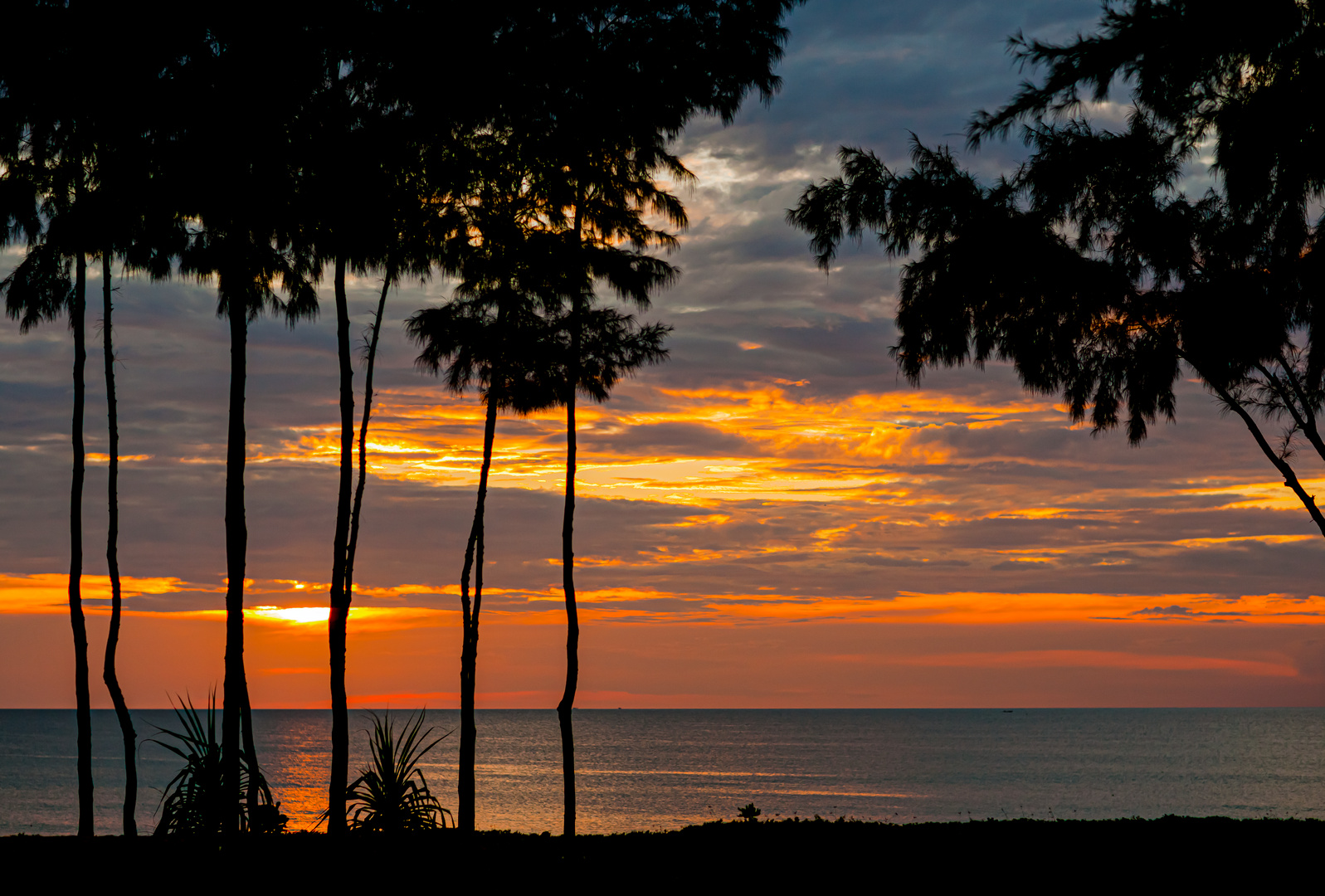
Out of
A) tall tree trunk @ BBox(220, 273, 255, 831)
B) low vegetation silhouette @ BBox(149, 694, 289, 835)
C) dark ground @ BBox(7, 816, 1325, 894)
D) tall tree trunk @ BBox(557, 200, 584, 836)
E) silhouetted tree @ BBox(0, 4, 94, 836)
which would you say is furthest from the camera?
tall tree trunk @ BBox(557, 200, 584, 836)

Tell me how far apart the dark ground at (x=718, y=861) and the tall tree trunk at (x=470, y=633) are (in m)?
6.16

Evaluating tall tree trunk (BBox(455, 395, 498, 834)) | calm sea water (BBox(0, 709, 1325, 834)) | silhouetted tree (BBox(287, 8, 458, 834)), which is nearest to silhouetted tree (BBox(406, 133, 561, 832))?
tall tree trunk (BBox(455, 395, 498, 834))

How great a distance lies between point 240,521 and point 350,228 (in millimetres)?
4099

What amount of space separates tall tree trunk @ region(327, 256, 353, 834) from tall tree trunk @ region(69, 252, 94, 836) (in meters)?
5.21

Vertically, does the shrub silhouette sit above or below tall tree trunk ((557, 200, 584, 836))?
below

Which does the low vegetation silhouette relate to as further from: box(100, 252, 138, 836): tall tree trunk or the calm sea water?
the calm sea water

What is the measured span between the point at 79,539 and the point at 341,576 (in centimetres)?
577

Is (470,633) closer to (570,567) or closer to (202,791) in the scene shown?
(570,567)

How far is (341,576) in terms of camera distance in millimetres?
12227

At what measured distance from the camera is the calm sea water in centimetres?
5306

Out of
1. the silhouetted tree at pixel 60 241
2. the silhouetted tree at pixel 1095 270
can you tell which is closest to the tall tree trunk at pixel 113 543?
the silhouetted tree at pixel 60 241

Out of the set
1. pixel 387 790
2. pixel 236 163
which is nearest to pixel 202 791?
pixel 387 790

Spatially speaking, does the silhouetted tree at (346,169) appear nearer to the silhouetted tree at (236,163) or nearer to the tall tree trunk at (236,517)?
the silhouetted tree at (236,163)

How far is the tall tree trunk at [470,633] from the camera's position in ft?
57.9
